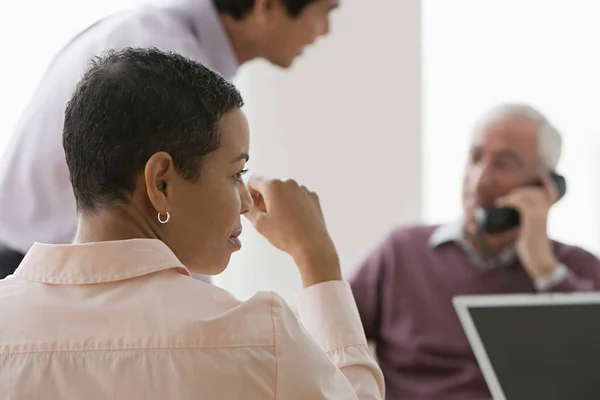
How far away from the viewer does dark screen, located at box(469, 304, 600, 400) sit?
1.48m

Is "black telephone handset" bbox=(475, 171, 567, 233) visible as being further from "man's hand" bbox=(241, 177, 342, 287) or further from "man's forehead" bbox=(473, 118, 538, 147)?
"man's hand" bbox=(241, 177, 342, 287)

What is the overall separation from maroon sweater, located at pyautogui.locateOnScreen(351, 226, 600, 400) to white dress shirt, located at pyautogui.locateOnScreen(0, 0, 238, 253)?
3.55 ft

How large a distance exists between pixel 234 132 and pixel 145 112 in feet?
0.35

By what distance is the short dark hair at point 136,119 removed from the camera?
0.91m

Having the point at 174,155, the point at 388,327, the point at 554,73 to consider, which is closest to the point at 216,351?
the point at 174,155

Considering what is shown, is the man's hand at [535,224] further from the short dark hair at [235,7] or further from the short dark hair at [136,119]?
the short dark hair at [136,119]

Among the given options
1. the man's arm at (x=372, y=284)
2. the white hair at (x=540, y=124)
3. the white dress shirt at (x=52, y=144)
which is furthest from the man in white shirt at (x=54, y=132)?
the white hair at (x=540, y=124)

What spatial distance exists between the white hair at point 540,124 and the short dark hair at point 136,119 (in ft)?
5.10

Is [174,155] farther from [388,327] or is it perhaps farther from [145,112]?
[388,327]

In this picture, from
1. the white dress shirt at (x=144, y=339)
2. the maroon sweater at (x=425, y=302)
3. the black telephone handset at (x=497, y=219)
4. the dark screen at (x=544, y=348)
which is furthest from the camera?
the black telephone handset at (x=497, y=219)

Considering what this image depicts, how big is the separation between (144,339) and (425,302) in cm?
154

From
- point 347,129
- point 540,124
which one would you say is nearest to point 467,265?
point 540,124

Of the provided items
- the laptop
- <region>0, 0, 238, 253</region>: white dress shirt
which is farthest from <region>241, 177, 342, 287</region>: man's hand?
the laptop

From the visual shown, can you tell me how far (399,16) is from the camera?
2812 mm
